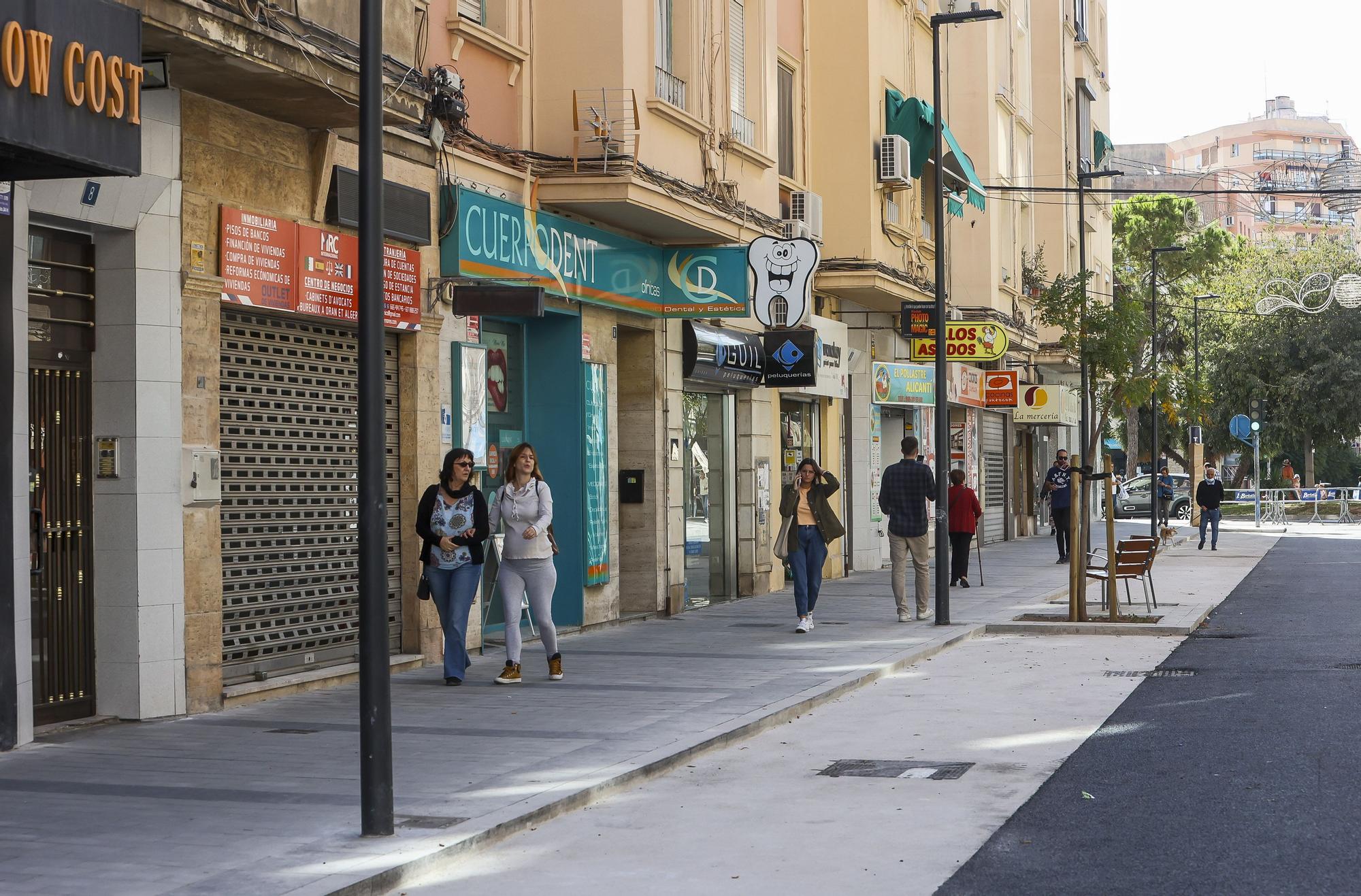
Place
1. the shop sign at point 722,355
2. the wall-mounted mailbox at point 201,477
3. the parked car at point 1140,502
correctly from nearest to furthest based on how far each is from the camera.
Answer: the wall-mounted mailbox at point 201,477 → the shop sign at point 722,355 → the parked car at point 1140,502

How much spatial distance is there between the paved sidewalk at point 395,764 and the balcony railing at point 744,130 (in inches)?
277

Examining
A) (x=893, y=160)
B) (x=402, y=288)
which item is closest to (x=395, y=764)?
(x=402, y=288)

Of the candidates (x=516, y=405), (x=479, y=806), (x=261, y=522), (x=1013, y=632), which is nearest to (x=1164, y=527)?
(x=1013, y=632)

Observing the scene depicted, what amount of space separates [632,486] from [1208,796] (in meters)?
10.8

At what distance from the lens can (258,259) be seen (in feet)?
37.4

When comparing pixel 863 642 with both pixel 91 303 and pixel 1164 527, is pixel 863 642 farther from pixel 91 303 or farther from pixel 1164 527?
pixel 1164 527

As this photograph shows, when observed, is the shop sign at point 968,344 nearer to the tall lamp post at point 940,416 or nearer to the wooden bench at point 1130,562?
the wooden bench at point 1130,562

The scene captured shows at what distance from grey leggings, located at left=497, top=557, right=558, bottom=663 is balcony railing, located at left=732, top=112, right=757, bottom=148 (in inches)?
332

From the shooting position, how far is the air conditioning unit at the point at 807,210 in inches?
922

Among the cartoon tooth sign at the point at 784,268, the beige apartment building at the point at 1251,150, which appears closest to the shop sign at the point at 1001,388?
the cartoon tooth sign at the point at 784,268

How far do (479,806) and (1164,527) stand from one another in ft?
110

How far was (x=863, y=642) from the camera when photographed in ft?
50.9

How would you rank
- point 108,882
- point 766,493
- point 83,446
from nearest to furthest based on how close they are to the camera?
1. point 108,882
2. point 83,446
3. point 766,493

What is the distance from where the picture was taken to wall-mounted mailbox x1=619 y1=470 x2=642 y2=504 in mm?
18078
